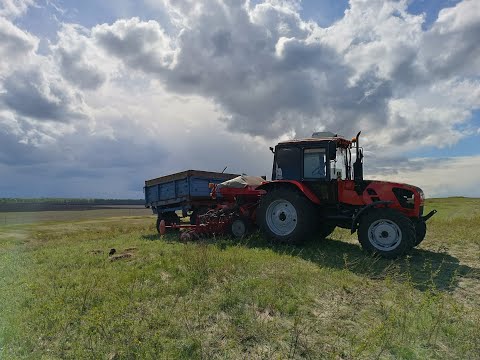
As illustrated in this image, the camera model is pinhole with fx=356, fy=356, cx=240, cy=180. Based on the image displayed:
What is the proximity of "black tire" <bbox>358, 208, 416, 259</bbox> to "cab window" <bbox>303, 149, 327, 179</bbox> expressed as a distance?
5.52 ft

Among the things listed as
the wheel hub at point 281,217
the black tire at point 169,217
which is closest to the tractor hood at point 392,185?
the wheel hub at point 281,217

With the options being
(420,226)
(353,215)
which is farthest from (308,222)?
(420,226)

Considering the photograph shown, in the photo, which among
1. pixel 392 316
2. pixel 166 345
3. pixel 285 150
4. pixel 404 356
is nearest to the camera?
pixel 404 356

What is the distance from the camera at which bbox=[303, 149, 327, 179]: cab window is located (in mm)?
9734

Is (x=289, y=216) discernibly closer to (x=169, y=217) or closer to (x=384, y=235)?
(x=384, y=235)

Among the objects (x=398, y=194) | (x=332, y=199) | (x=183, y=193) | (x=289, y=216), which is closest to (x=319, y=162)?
(x=332, y=199)

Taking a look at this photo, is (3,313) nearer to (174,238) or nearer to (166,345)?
(166,345)

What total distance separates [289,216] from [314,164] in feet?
5.37

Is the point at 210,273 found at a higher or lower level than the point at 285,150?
lower

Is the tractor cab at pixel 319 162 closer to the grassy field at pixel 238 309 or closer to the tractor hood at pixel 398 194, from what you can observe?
the tractor hood at pixel 398 194

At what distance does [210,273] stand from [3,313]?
3.45 metres

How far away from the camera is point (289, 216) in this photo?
1017 centimetres

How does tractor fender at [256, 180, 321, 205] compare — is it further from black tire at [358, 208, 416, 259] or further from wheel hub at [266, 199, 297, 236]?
black tire at [358, 208, 416, 259]

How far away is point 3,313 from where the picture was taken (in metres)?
5.76
